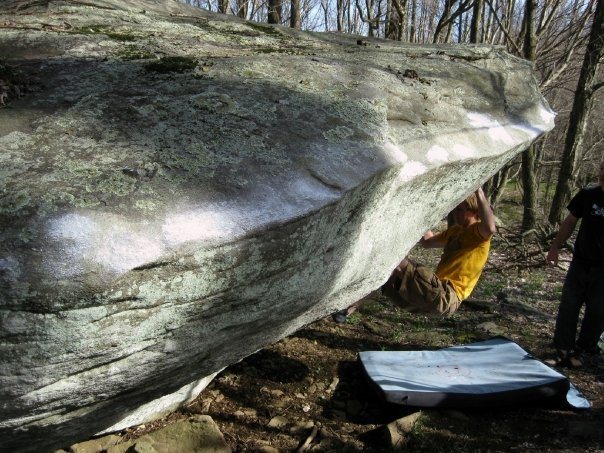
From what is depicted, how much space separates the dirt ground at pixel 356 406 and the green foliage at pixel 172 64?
237cm

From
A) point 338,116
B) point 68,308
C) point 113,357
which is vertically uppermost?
point 338,116

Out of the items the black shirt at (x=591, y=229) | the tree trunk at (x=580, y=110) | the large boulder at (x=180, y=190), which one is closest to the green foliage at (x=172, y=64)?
the large boulder at (x=180, y=190)

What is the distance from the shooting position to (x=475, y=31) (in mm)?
9938

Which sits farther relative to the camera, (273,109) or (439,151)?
(439,151)

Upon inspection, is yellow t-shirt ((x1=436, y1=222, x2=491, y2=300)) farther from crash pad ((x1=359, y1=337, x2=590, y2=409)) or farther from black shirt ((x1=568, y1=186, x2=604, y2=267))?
black shirt ((x1=568, y1=186, x2=604, y2=267))

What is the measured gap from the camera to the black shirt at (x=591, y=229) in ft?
14.6

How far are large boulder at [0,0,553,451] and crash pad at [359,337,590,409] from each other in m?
1.25

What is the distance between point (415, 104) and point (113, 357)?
190cm

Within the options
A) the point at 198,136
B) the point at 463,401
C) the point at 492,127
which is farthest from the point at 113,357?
the point at 463,401

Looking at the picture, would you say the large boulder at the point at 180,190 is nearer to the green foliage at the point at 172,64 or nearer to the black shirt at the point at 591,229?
the green foliage at the point at 172,64

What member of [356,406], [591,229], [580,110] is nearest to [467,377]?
[356,406]

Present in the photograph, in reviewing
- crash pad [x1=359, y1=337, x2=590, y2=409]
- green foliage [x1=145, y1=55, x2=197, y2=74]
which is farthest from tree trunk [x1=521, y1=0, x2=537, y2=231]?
green foliage [x1=145, y1=55, x2=197, y2=74]

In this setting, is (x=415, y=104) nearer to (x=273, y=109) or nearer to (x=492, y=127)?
(x=492, y=127)

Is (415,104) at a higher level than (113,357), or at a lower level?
higher
